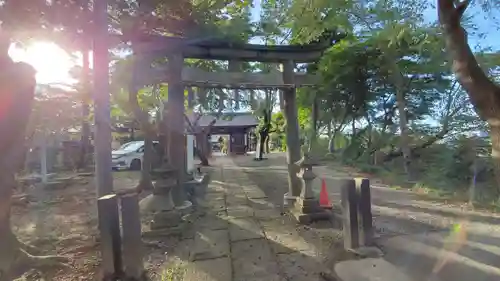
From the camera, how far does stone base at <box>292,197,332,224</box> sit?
18.4 feet

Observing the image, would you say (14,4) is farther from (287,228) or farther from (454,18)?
(454,18)

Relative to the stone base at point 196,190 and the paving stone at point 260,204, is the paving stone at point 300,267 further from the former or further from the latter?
the stone base at point 196,190

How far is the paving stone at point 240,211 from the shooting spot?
6316 mm

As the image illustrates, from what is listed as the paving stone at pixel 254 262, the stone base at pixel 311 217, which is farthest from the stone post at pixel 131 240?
the stone base at pixel 311 217

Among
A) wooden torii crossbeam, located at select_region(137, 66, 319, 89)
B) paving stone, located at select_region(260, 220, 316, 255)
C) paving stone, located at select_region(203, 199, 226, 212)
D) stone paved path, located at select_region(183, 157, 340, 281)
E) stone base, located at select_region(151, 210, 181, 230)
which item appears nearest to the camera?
stone paved path, located at select_region(183, 157, 340, 281)

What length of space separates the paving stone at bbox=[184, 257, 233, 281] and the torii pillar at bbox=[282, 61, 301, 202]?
3050 millimetres

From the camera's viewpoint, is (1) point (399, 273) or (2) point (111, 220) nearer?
(2) point (111, 220)

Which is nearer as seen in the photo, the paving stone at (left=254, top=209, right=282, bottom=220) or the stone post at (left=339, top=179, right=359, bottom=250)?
the stone post at (left=339, top=179, right=359, bottom=250)

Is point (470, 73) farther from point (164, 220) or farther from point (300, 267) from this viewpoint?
point (164, 220)

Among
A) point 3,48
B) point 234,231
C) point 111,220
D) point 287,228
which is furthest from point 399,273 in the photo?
point 3,48

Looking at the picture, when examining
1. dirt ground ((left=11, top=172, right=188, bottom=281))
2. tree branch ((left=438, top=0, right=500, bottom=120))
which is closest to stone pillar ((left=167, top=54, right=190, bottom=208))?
dirt ground ((left=11, top=172, right=188, bottom=281))

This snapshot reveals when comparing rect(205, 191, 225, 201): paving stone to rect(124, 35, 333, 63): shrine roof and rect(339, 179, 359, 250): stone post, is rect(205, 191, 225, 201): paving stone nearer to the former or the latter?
rect(124, 35, 333, 63): shrine roof

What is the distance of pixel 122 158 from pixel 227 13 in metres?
10.0

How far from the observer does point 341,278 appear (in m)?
3.36
